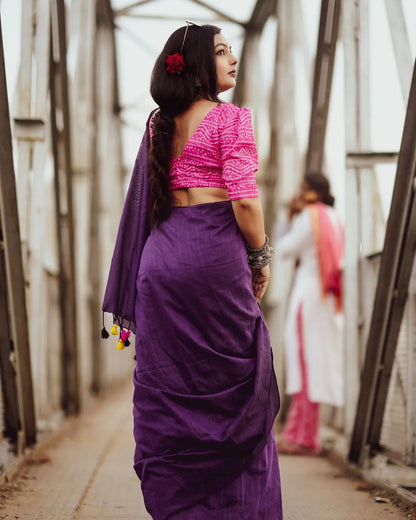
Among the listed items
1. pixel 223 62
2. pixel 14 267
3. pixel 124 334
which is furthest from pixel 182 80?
pixel 14 267

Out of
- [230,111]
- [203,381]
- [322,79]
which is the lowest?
[203,381]

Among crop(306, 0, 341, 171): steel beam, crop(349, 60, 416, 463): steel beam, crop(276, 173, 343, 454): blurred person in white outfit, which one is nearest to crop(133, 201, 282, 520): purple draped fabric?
crop(349, 60, 416, 463): steel beam

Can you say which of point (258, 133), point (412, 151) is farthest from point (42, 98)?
point (258, 133)

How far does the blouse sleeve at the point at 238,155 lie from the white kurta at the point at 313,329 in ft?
9.41

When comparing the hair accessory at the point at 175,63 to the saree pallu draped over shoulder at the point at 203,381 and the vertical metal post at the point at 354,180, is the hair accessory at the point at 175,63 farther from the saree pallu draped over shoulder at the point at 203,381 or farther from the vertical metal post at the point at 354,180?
the vertical metal post at the point at 354,180

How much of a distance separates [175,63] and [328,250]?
9.57ft

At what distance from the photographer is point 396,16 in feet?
12.4

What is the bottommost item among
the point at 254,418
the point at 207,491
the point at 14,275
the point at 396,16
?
the point at 207,491

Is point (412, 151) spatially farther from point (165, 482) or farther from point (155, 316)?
point (165, 482)

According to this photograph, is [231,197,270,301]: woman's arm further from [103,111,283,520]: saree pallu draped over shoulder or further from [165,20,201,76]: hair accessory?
[165,20,201,76]: hair accessory

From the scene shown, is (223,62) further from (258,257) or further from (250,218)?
(258,257)

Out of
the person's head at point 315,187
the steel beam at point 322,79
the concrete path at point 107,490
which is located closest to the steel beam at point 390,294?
the concrete path at point 107,490

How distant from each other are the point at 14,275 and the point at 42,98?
116 centimetres

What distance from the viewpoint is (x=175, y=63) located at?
2.66 metres
